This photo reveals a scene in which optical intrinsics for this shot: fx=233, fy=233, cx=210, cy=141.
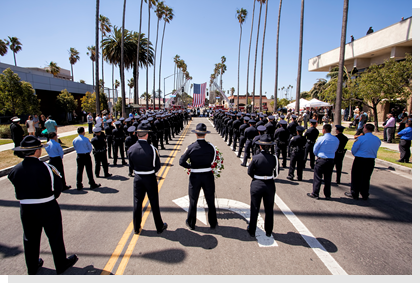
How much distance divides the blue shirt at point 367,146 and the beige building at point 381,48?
17830 mm

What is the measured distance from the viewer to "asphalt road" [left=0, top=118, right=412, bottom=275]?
3518 mm

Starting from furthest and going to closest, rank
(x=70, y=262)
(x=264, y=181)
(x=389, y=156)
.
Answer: (x=389, y=156)
(x=264, y=181)
(x=70, y=262)

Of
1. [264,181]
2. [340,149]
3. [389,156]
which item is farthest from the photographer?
[389,156]

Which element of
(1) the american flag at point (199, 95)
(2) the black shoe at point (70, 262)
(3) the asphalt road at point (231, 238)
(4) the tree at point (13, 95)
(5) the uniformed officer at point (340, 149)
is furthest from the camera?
(1) the american flag at point (199, 95)

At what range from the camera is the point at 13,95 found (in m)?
18.3

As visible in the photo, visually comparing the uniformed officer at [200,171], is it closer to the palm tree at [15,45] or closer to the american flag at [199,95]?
the american flag at [199,95]

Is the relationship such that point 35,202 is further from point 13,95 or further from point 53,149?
point 13,95

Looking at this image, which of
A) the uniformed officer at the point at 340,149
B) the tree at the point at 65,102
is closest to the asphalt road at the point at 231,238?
the uniformed officer at the point at 340,149

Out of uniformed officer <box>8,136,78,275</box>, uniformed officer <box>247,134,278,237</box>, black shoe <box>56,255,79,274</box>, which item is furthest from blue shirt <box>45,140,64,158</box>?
uniformed officer <box>247,134,278,237</box>

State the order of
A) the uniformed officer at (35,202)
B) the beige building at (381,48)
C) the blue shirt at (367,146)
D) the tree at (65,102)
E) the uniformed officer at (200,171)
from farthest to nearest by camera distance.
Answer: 1. the tree at (65,102)
2. the beige building at (381,48)
3. the blue shirt at (367,146)
4. the uniformed officer at (200,171)
5. the uniformed officer at (35,202)

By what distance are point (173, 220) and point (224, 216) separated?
43.3 inches

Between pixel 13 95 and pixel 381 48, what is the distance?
35369 mm

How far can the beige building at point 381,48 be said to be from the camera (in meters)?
23.1

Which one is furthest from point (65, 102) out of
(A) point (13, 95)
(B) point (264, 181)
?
(B) point (264, 181)
